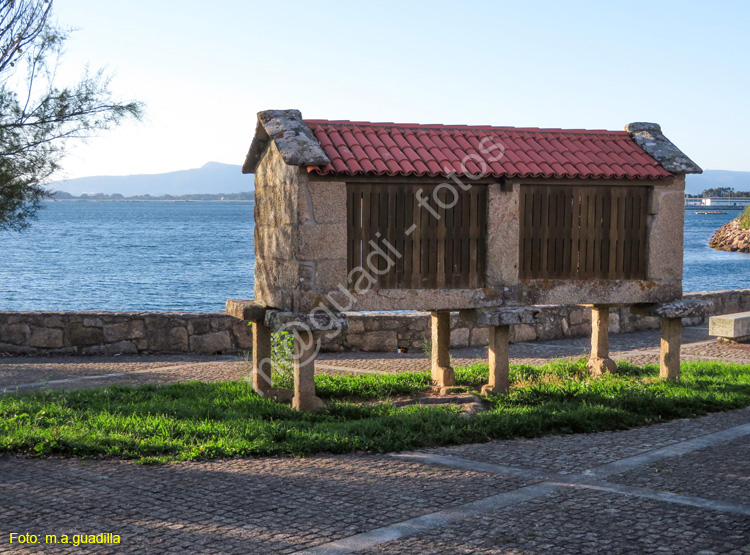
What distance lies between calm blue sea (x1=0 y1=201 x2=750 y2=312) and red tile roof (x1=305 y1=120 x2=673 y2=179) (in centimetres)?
1657

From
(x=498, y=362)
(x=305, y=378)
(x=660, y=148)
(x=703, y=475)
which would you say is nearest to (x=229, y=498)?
(x=305, y=378)

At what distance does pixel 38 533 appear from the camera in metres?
5.03

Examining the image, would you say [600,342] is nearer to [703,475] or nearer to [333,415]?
[333,415]

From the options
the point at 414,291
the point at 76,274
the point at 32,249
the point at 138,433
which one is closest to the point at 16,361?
the point at 138,433

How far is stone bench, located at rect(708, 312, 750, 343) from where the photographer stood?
577 inches

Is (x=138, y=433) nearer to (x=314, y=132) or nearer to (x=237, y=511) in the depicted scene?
(x=237, y=511)

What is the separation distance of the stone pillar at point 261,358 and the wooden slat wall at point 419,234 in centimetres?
166

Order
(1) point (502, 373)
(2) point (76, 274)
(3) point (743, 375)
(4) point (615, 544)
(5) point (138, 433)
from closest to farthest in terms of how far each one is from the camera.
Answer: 1. (4) point (615, 544)
2. (5) point (138, 433)
3. (1) point (502, 373)
4. (3) point (743, 375)
5. (2) point (76, 274)

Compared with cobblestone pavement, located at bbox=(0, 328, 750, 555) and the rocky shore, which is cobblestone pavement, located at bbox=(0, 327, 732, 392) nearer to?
cobblestone pavement, located at bbox=(0, 328, 750, 555)

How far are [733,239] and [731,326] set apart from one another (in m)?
81.8

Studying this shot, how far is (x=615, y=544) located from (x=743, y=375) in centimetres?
716

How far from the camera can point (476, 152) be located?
31.4ft

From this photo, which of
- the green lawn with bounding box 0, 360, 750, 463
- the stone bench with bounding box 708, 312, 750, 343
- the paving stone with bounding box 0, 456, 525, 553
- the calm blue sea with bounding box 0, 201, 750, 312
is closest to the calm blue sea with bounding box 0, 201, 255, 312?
the calm blue sea with bounding box 0, 201, 750, 312

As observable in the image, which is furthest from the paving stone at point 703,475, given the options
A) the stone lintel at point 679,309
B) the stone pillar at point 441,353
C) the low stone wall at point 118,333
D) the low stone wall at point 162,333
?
the low stone wall at point 118,333
